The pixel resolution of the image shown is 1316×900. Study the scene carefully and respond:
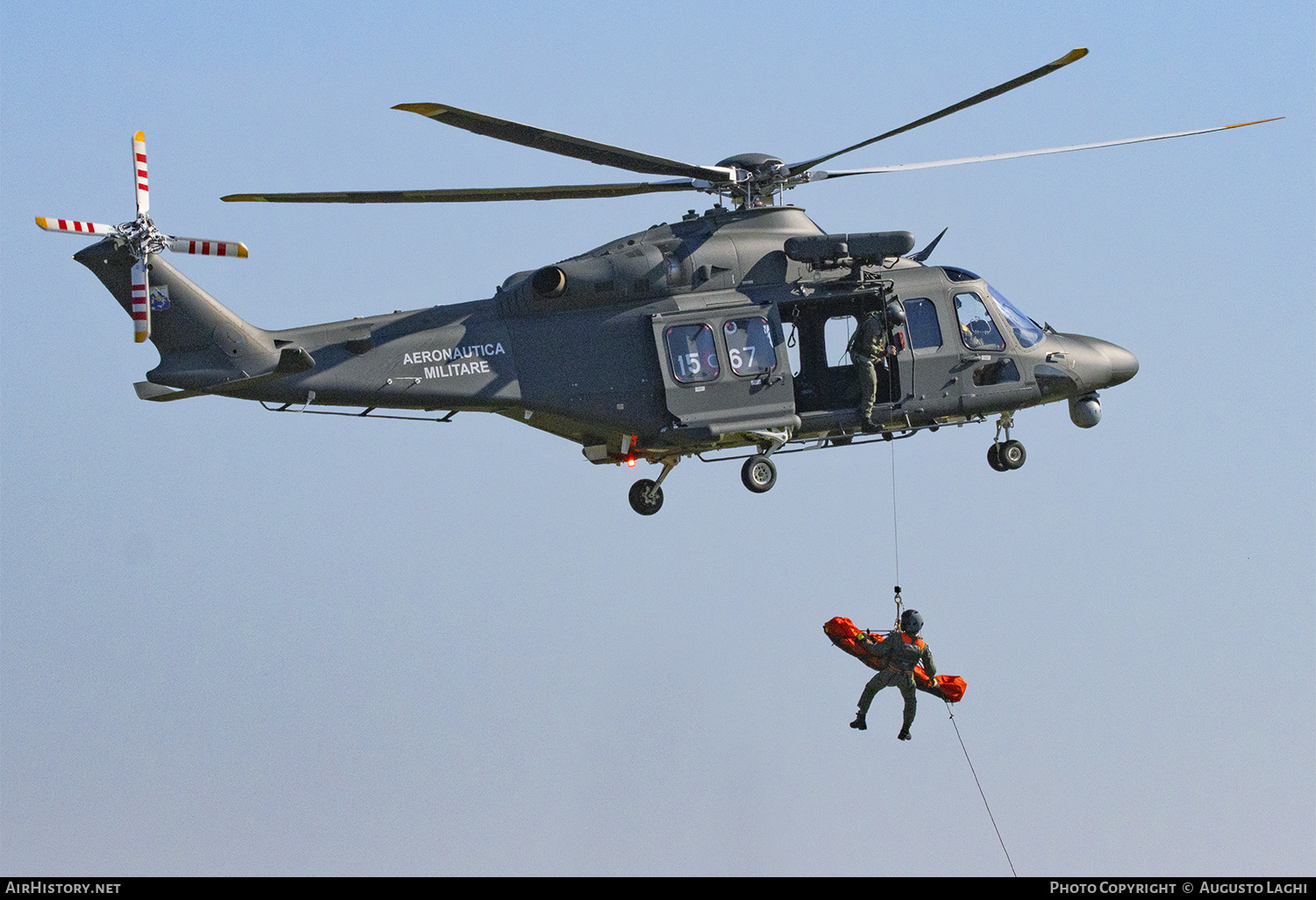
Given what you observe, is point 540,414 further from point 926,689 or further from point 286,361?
point 926,689

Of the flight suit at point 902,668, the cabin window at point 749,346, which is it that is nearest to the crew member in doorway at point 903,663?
the flight suit at point 902,668

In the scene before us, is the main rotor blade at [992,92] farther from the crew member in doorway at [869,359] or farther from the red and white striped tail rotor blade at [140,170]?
the red and white striped tail rotor blade at [140,170]

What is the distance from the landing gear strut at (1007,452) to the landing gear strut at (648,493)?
4.13 m

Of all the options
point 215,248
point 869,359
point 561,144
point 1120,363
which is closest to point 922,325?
point 869,359

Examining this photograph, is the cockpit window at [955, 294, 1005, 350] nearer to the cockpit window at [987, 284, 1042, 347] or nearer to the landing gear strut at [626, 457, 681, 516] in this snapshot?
the cockpit window at [987, 284, 1042, 347]

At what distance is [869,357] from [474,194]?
512 centimetres

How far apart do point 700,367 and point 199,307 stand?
228 inches

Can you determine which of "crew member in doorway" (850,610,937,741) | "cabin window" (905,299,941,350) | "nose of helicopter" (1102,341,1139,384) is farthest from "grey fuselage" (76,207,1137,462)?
"crew member in doorway" (850,610,937,741)

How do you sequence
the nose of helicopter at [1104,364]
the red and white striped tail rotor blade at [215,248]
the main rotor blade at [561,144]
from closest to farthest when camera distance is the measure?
the main rotor blade at [561,144] → the red and white striped tail rotor blade at [215,248] → the nose of helicopter at [1104,364]

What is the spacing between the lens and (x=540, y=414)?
76.1ft

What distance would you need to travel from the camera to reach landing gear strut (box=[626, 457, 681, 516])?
2423 centimetres

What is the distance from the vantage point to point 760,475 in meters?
23.5

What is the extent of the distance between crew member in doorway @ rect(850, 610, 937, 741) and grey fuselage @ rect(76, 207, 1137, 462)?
259 centimetres

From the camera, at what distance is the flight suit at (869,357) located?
23688mm
